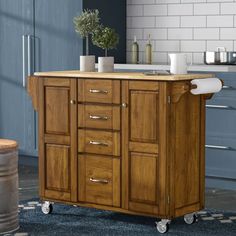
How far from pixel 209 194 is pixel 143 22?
196cm

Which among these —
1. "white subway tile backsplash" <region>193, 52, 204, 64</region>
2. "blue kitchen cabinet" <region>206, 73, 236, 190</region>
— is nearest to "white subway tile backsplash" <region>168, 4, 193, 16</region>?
"white subway tile backsplash" <region>193, 52, 204, 64</region>

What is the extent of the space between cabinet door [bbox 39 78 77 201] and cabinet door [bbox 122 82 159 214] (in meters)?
0.41

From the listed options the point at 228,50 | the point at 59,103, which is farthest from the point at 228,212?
the point at 228,50

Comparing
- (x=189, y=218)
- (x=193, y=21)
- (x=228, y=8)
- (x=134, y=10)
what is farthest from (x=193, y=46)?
(x=189, y=218)

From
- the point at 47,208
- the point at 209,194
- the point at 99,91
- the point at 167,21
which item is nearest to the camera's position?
the point at 99,91

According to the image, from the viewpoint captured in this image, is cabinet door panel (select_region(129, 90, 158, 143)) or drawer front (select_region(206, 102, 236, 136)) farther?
drawer front (select_region(206, 102, 236, 136))

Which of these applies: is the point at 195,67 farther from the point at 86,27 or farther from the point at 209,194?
the point at 86,27

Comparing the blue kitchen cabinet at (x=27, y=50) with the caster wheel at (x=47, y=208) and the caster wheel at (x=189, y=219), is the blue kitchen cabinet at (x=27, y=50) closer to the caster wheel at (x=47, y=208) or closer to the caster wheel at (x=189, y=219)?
the caster wheel at (x=47, y=208)

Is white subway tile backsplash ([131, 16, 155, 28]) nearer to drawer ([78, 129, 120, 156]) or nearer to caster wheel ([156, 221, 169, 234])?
drawer ([78, 129, 120, 156])

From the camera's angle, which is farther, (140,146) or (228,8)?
(228,8)

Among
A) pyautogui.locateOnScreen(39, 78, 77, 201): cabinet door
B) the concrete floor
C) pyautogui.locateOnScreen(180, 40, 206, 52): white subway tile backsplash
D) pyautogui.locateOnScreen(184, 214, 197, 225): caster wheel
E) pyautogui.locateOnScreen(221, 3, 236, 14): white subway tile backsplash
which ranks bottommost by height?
the concrete floor

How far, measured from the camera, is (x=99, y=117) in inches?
194

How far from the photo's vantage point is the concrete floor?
5527 mm

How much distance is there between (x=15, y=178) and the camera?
15.7 ft
